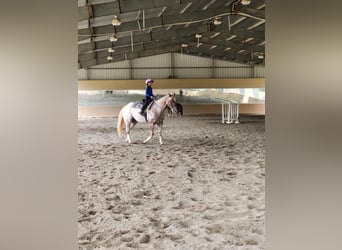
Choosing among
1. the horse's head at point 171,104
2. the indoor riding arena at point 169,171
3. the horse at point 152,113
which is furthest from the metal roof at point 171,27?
the horse's head at point 171,104

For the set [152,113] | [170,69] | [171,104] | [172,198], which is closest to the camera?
[172,198]

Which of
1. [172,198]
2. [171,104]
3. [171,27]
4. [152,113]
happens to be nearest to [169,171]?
[172,198]

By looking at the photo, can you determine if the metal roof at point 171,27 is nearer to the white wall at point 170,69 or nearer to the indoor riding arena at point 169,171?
the indoor riding arena at point 169,171

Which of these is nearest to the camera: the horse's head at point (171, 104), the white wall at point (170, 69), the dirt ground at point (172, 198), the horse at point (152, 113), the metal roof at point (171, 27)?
the dirt ground at point (172, 198)

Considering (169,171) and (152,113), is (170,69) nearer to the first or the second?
(152,113)

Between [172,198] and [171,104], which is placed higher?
[171,104]

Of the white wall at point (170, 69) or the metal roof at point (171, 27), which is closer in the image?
the metal roof at point (171, 27)

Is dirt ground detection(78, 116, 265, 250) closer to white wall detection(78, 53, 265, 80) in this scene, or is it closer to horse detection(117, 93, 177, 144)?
horse detection(117, 93, 177, 144)

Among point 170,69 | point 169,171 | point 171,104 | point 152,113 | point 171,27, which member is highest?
point 171,27

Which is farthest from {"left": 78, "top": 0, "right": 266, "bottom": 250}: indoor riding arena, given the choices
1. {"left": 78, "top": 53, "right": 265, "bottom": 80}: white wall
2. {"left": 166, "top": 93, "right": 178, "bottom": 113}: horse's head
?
{"left": 78, "top": 53, "right": 265, "bottom": 80}: white wall

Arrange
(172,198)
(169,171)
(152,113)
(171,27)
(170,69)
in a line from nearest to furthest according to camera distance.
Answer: (172,198)
(169,171)
(152,113)
(171,27)
(170,69)

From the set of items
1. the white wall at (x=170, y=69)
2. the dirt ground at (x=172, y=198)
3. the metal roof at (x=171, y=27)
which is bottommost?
the dirt ground at (x=172, y=198)
